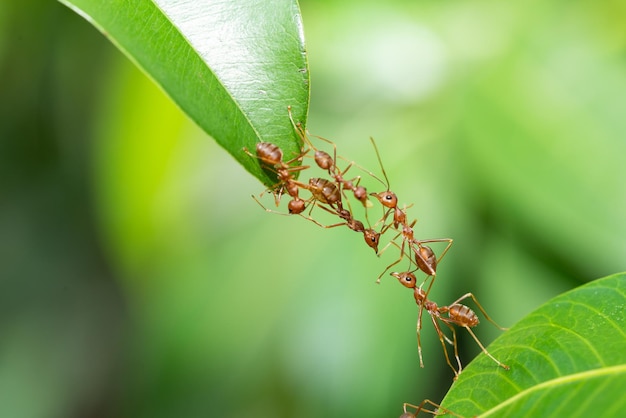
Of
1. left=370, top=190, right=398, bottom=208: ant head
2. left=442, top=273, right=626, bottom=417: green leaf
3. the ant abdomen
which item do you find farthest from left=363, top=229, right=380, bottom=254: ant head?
left=442, top=273, right=626, bottom=417: green leaf

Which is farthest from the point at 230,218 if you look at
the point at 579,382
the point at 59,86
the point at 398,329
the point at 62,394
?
the point at 579,382

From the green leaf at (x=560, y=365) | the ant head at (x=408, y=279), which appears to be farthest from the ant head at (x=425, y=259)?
the green leaf at (x=560, y=365)

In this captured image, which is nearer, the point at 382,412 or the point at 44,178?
the point at 382,412

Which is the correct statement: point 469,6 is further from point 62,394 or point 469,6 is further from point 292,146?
point 62,394

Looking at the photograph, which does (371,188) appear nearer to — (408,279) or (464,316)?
(408,279)

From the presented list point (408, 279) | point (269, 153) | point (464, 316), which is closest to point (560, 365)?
point (269, 153)
